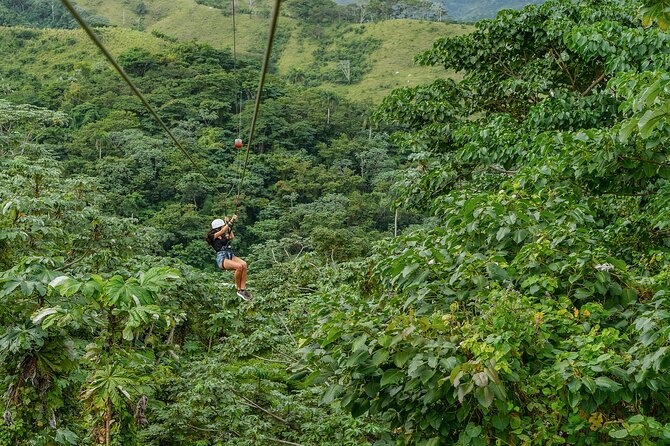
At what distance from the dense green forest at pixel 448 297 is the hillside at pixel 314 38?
50.0 metres

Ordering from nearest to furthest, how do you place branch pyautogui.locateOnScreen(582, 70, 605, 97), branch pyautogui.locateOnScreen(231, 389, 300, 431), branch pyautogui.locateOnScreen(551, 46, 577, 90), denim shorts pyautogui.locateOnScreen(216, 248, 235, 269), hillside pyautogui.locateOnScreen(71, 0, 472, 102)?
branch pyautogui.locateOnScreen(231, 389, 300, 431)
branch pyautogui.locateOnScreen(582, 70, 605, 97)
branch pyautogui.locateOnScreen(551, 46, 577, 90)
denim shorts pyautogui.locateOnScreen(216, 248, 235, 269)
hillside pyautogui.locateOnScreen(71, 0, 472, 102)

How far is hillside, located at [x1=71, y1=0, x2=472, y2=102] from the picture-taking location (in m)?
63.0

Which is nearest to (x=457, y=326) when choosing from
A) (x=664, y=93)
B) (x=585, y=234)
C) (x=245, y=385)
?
(x=585, y=234)

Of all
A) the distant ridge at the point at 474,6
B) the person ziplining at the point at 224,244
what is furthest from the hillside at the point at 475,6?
the person ziplining at the point at 224,244

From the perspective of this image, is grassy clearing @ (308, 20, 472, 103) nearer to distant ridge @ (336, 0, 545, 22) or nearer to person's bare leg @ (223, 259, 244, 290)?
person's bare leg @ (223, 259, 244, 290)

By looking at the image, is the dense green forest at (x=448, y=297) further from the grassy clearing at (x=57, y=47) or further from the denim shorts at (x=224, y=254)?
the grassy clearing at (x=57, y=47)

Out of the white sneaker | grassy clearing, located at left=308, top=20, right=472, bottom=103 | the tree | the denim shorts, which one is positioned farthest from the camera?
grassy clearing, located at left=308, top=20, right=472, bottom=103

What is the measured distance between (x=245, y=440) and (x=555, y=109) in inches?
172

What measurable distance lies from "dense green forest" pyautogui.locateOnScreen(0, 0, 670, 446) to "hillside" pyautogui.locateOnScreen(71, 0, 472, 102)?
50.0 meters

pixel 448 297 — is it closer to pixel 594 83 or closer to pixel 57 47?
pixel 594 83

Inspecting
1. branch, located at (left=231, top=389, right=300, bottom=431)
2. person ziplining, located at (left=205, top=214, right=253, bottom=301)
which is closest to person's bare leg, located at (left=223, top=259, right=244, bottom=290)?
person ziplining, located at (left=205, top=214, right=253, bottom=301)

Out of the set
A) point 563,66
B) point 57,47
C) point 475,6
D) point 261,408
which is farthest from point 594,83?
point 475,6

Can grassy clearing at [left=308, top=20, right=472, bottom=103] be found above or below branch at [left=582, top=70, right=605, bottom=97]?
below

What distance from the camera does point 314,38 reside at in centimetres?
7344
